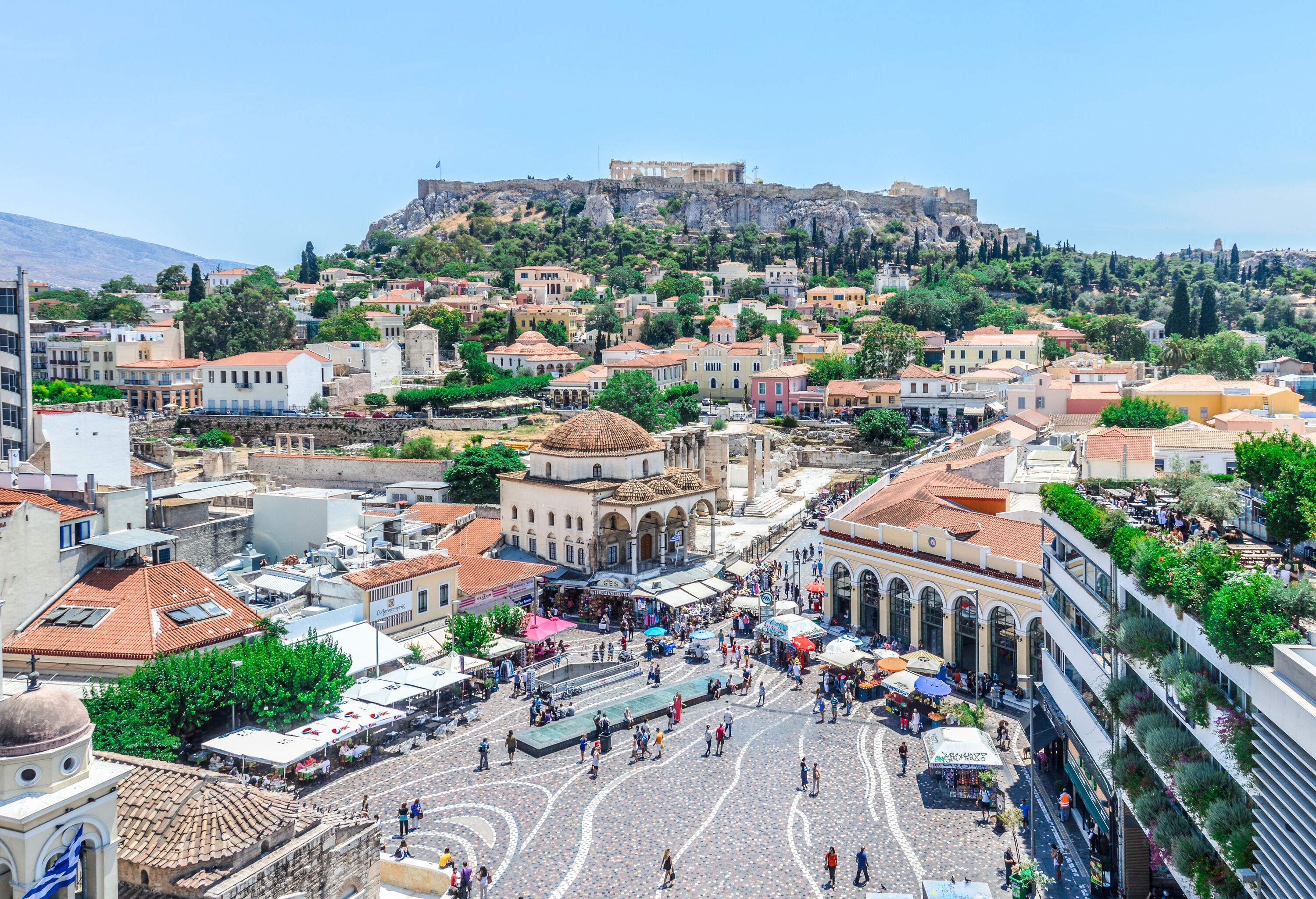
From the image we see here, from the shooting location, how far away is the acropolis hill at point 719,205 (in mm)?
148250

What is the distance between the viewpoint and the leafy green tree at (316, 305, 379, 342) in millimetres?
87625

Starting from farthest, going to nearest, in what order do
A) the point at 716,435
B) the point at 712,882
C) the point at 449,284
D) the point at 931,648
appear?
1. the point at 449,284
2. the point at 716,435
3. the point at 931,648
4. the point at 712,882

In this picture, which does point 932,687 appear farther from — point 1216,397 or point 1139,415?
point 1216,397

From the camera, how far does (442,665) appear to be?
26984 millimetres

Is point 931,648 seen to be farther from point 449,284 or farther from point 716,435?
point 449,284

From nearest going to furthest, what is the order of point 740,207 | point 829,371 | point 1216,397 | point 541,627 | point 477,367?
1. point 541,627
2. point 1216,397
3. point 477,367
4. point 829,371
5. point 740,207

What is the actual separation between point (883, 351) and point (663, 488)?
46718 mm

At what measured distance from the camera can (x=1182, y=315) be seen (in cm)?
9062

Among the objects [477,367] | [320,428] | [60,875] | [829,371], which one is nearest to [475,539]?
[60,875]

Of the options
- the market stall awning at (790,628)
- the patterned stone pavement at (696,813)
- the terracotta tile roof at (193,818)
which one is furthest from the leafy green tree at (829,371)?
the terracotta tile roof at (193,818)

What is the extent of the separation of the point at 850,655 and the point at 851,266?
102 metres

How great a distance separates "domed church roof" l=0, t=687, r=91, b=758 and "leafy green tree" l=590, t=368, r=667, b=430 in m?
54.6

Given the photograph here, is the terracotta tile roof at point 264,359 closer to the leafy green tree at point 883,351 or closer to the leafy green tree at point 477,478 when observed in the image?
the leafy green tree at point 477,478

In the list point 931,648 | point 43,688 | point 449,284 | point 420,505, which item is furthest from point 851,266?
point 43,688
